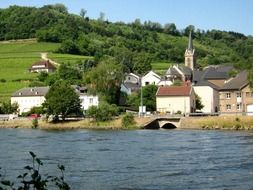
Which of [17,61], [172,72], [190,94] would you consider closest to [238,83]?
[190,94]

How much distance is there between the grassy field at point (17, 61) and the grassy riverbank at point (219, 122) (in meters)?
51.1

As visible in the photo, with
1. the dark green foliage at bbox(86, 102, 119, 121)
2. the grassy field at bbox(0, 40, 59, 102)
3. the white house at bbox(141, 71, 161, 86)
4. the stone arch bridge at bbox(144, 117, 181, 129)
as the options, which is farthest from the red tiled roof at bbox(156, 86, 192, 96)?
the grassy field at bbox(0, 40, 59, 102)

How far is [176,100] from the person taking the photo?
103 m

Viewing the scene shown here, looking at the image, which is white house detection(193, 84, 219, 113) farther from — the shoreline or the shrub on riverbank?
the shrub on riverbank

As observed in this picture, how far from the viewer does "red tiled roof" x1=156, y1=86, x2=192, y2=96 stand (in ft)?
338

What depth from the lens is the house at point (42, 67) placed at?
155275mm

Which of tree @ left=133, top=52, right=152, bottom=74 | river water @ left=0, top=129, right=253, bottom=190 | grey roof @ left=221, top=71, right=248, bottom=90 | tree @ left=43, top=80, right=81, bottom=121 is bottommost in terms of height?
river water @ left=0, top=129, right=253, bottom=190

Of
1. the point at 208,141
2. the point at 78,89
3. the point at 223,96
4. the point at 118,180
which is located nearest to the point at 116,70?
the point at 78,89

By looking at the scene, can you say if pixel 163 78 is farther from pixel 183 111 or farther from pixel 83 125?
pixel 83 125

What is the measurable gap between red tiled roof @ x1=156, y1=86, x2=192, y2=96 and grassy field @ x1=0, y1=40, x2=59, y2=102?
3742 centimetres

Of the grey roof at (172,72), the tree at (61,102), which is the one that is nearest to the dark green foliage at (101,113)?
the tree at (61,102)

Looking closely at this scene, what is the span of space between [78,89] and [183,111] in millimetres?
26237

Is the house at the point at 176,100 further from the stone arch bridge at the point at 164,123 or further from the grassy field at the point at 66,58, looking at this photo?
the grassy field at the point at 66,58

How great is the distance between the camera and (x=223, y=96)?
337ft
